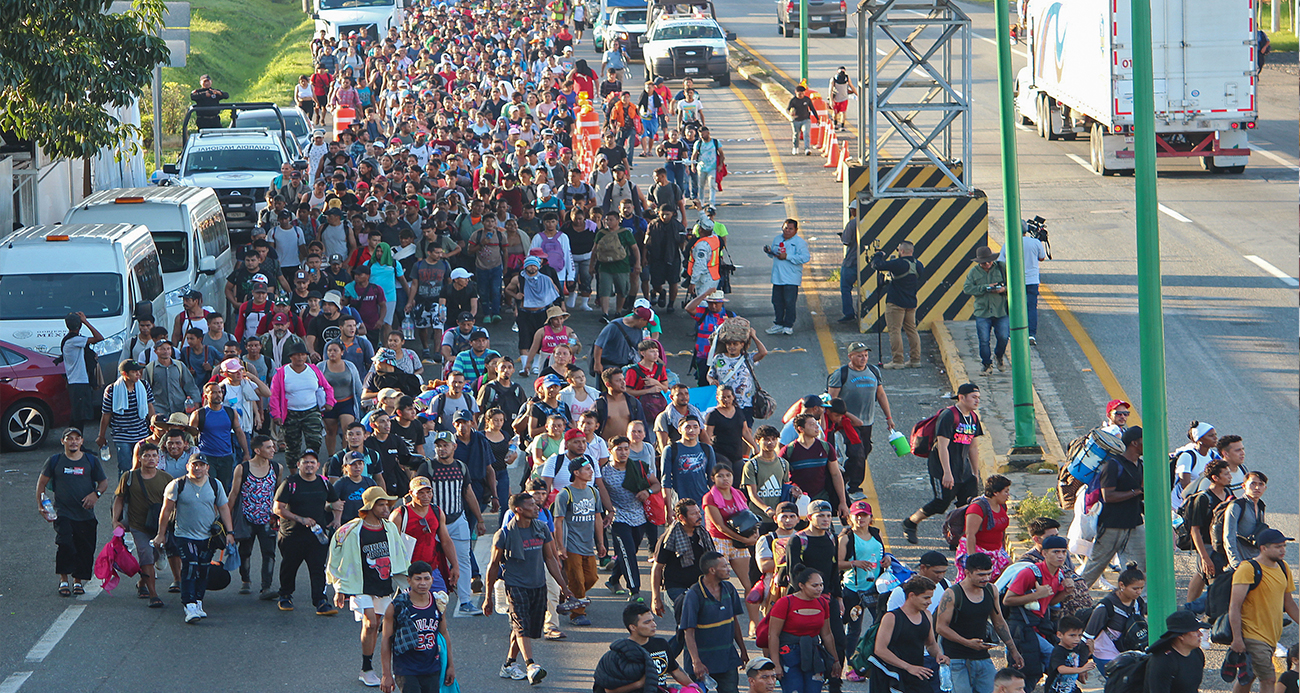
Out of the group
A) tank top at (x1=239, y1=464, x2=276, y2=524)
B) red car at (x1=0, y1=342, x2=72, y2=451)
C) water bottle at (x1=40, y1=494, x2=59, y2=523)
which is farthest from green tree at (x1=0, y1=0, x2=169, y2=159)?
tank top at (x1=239, y1=464, x2=276, y2=524)

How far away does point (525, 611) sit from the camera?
11023 millimetres

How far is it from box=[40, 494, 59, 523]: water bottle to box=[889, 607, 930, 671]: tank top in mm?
7148

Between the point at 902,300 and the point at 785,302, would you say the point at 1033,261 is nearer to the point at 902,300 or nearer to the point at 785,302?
the point at 902,300

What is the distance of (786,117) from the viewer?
39062 mm

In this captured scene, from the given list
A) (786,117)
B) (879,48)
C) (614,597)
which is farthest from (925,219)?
(879,48)

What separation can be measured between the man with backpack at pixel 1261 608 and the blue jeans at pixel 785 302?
10.1m

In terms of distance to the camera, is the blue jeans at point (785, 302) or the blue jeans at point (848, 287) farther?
the blue jeans at point (848, 287)

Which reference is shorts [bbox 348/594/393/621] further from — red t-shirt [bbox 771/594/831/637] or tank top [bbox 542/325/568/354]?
tank top [bbox 542/325/568/354]

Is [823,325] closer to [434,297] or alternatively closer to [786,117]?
[434,297]

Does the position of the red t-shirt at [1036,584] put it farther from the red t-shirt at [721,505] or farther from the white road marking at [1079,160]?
the white road marking at [1079,160]

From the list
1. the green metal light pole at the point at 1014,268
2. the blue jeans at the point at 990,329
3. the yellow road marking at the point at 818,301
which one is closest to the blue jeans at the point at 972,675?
the yellow road marking at the point at 818,301

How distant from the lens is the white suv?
4238cm

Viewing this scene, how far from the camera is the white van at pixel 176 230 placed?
2003 cm

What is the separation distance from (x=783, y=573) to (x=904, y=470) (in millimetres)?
5399
